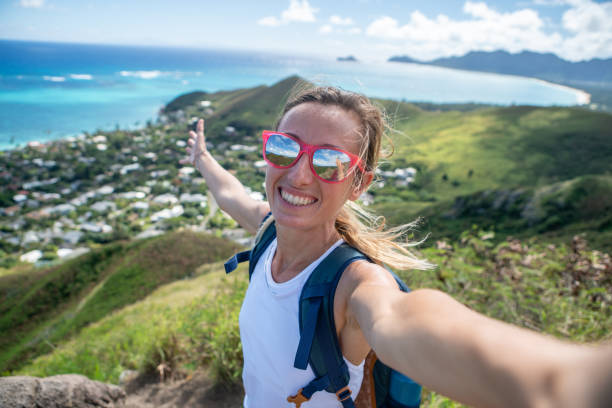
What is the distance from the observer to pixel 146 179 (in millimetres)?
73188

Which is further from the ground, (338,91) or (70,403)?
(338,91)

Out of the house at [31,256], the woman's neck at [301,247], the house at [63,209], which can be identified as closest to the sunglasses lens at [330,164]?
the woman's neck at [301,247]

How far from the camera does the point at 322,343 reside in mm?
1347

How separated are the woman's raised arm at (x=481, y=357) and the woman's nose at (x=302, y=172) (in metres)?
0.72

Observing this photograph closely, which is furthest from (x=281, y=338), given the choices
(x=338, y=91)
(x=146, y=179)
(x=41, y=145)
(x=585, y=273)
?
(x=41, y=145)

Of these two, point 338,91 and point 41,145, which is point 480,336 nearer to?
point 338,91

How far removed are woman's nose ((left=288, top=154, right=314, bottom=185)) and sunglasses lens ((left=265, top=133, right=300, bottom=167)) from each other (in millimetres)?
54

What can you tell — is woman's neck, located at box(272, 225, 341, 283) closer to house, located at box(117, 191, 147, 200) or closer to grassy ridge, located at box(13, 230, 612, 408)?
grassy ridge, located at box(13, 230, 612, 408)

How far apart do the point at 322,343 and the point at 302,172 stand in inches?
30.5

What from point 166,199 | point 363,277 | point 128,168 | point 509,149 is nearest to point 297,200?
point 363,277

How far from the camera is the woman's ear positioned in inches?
71.2

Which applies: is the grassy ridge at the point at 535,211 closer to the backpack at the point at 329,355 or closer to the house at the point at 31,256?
the backpack at the point at 329,355

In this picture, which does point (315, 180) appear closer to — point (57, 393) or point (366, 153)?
point (366, 153)

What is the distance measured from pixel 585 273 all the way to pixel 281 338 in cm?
427
